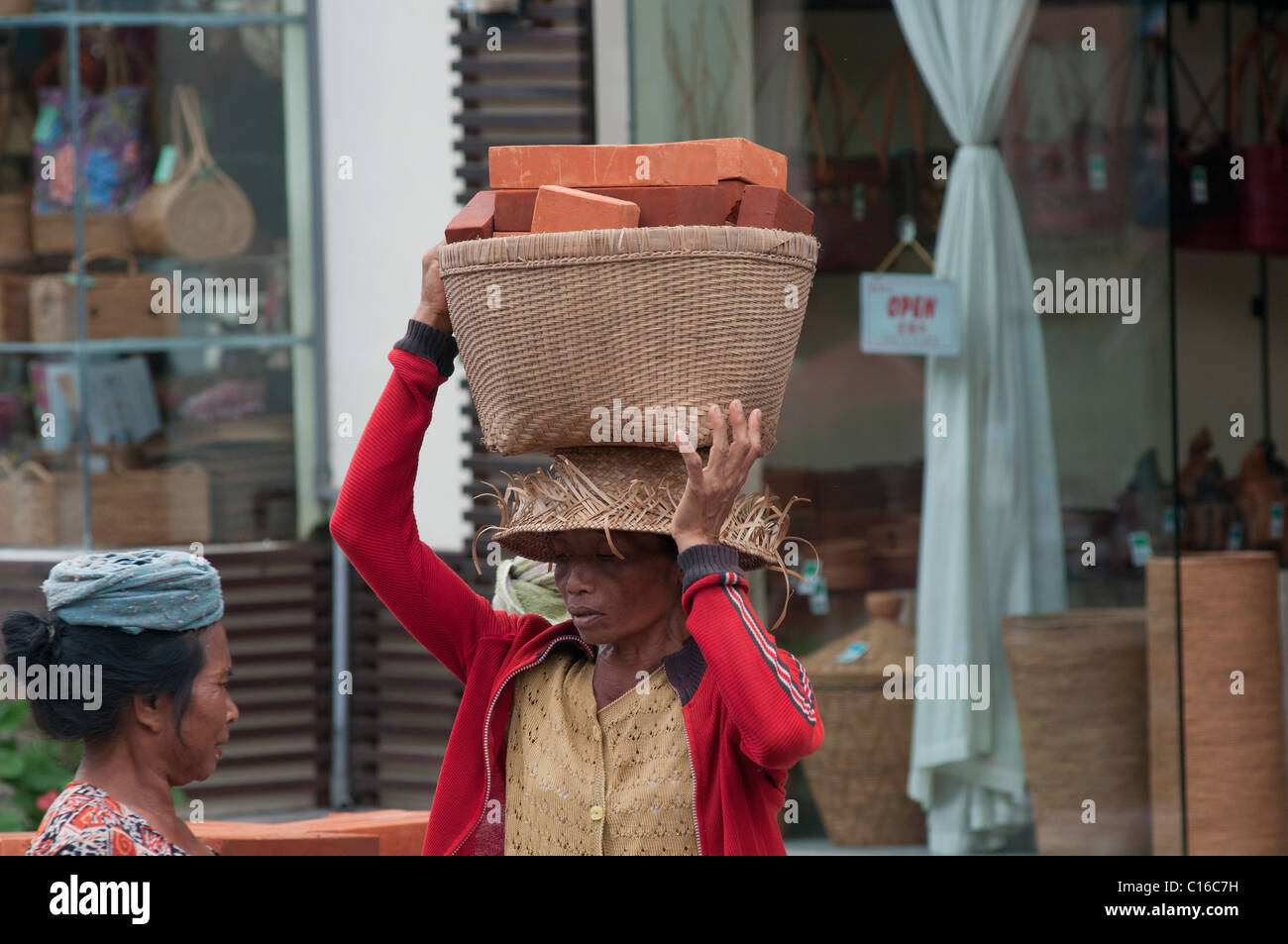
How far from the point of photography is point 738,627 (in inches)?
86.9

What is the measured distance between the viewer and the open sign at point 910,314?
5.58 m

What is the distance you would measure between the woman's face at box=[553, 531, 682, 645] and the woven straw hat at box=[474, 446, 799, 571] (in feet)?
0.16

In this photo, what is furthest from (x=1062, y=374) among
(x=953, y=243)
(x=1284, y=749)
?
(x=1284, y=749)

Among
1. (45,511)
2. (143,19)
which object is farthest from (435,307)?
(143,19)

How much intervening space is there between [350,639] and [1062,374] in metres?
3.20

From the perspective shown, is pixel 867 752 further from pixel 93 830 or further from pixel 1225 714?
pixel 93 830

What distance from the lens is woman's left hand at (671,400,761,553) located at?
7.48 feet

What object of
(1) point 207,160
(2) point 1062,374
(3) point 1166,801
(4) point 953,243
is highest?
(1) point 207,160

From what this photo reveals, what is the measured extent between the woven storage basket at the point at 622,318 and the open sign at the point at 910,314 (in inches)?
127

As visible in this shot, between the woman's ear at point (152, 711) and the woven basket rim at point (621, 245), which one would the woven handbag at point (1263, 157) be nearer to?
the woven basket rim at point (621, 245)

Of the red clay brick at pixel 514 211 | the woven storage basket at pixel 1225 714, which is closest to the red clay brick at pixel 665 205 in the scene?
the red clay brick at pixel 514 211

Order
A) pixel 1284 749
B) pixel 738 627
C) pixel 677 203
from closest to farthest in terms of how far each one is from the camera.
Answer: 1. pixel 738 627
2. pixel 677 203
3. pixel 1284 749
